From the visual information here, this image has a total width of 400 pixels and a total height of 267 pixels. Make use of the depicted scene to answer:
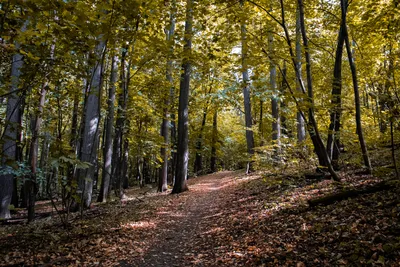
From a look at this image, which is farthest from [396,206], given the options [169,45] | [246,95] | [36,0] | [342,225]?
[246,95]

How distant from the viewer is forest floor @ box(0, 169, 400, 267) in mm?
3635

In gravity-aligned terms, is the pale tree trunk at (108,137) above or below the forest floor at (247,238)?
above

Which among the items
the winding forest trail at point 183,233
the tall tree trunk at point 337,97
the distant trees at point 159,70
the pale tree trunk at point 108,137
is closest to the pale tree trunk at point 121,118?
the distant trees at point 159,70

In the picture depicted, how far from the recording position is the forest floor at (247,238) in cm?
364

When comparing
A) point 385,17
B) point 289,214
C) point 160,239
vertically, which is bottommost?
point 160,239

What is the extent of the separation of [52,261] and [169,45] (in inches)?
178

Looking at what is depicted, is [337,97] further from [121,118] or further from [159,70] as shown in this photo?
[121,118]

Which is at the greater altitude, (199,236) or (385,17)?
(385,17)

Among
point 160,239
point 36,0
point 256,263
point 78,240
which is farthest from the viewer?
point 160,239

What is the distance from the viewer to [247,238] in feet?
16.3

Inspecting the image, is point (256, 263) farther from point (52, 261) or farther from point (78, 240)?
point (78, 240)

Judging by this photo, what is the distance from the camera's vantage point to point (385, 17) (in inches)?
223

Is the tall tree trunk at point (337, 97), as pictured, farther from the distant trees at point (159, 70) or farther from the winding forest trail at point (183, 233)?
the winding forest trail at point (183, 233)

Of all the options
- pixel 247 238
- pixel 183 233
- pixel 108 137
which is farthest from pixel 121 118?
pixel 247 238
